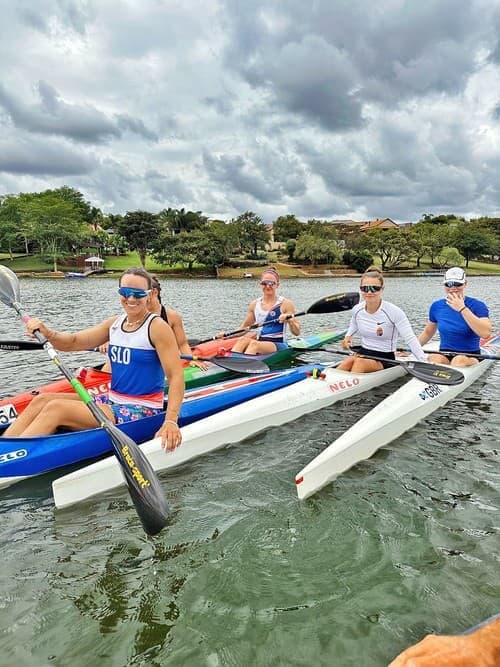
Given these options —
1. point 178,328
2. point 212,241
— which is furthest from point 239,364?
point 212,241

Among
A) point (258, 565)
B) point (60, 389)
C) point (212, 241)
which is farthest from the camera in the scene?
point (212, 241)

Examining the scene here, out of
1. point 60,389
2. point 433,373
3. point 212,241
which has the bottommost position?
point 60,389

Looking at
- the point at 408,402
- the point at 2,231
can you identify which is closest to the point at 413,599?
the point at 408,402

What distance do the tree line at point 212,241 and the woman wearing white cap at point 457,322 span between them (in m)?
48.4

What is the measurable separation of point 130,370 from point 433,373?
13.6 feet

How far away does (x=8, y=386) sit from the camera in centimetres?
799

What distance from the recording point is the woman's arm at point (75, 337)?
442cm

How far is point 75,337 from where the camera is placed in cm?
445

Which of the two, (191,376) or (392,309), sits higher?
(392,309)

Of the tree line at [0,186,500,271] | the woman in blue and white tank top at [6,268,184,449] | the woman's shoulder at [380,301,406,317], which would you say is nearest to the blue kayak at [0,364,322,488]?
the woman in blue and white tank top at [6,268,184,449]

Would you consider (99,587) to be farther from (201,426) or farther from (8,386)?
(8,386)

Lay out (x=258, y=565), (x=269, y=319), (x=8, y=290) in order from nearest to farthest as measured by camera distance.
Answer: (x=258, y=565) → (x=8, y=290) → (x=269, y=319)

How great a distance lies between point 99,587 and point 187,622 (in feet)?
2.27

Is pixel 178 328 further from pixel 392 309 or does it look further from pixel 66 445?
pixel 392 309
